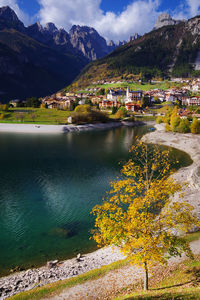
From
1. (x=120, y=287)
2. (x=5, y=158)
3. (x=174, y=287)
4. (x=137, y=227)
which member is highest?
(x=137, y=227)

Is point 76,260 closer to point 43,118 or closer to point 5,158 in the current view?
point 5,158

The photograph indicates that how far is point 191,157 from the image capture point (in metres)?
61.7

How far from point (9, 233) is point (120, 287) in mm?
16928

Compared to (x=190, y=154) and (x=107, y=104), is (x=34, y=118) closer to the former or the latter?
(x=107, y=104)

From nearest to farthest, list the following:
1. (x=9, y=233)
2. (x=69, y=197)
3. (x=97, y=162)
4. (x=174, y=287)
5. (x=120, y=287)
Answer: (x=174, y=287) → (x=120, y=287) → (x=9, y=233) → (x=69, y=197) → (x=97, y=162)

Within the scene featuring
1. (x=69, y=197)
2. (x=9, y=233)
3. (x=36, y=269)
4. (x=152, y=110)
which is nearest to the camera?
(x=36, y=269)

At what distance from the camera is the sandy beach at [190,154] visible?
105 feet

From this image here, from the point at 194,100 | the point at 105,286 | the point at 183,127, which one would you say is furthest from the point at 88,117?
the point at 105,286

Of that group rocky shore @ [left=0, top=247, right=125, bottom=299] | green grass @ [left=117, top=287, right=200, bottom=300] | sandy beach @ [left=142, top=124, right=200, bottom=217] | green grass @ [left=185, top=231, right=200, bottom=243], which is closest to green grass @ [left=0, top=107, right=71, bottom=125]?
sandy beach @ [left=142, top=124, right=200, bottom=217]

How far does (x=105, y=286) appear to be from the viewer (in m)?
14.8

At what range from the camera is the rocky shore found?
16328mm

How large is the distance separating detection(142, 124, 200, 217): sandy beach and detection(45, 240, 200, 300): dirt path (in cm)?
1184

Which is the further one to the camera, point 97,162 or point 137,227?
point 97,162

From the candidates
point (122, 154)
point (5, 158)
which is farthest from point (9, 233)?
point (122, 154)
